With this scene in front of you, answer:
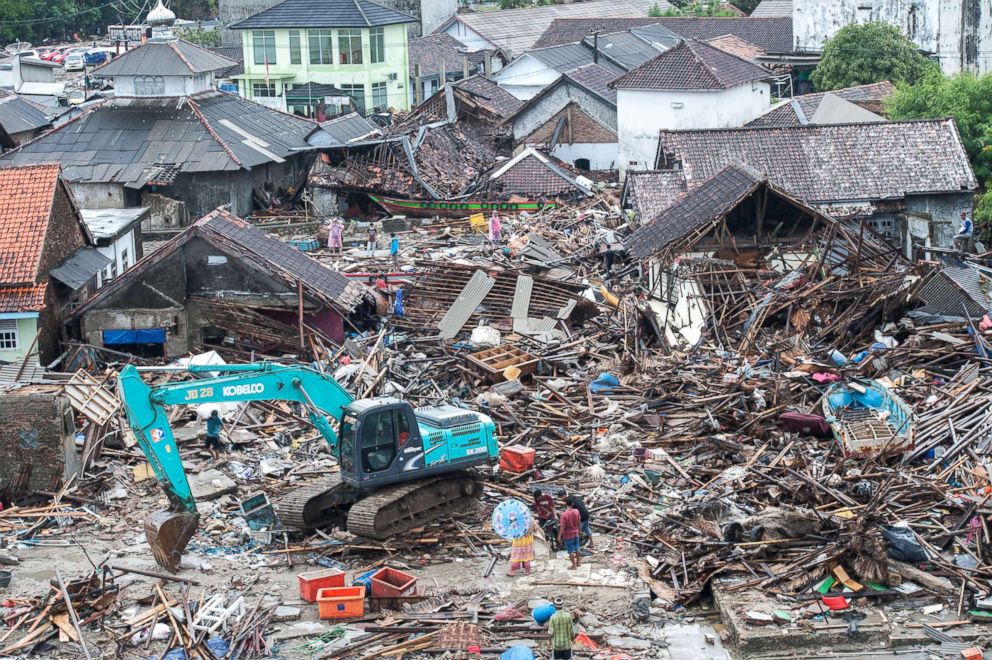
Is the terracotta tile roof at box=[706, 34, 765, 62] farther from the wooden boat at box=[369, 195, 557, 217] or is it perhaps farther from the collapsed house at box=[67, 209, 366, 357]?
the collapsed house at box=[67, 209, 366, 357]

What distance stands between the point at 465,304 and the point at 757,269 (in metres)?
6.09

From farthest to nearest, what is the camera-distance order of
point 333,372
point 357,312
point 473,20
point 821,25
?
point 473,20
point 821,25
point 357,312
point 333,372

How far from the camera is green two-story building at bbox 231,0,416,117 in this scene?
59375 millimetres

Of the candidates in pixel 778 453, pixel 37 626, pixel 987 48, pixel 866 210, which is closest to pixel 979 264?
pixel 866 210

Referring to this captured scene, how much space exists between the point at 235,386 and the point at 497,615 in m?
4.69

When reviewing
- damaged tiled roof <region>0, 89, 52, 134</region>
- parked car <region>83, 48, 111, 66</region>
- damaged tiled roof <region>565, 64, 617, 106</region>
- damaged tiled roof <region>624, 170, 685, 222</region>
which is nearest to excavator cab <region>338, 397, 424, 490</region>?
damaged tiled roof <region>624, 170, 685, 222</region>

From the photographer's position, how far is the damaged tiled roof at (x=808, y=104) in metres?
46.7

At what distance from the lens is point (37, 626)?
1609 cm

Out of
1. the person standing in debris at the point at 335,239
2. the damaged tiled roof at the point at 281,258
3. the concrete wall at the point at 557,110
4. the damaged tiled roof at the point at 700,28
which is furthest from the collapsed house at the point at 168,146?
the damaged tiled roof at the point at 700,28

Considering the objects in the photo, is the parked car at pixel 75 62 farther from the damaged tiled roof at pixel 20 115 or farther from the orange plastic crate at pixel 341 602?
the orange plastic crate at pixel 341 602

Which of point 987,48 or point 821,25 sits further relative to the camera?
point 821,25

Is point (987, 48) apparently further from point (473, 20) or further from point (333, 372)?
point (333, 372)

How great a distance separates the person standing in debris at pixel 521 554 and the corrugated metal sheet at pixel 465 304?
10817mm

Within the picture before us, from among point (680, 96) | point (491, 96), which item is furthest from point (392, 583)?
point (491, 96)
